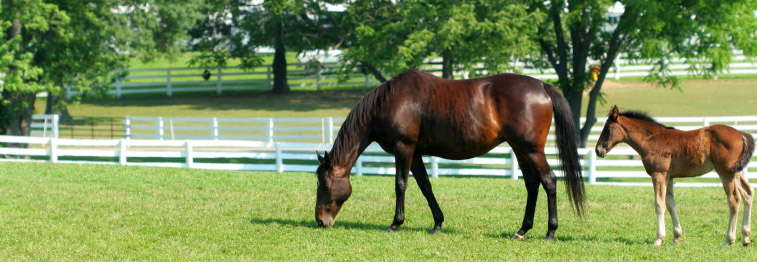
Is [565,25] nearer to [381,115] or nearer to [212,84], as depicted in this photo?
[381,115]

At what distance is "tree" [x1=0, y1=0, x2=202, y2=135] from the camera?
19.8 metres

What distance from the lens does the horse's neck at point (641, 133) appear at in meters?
7.75

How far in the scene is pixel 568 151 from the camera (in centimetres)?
809

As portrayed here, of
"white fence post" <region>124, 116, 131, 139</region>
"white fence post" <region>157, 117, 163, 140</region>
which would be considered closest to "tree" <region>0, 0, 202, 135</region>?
"white fence post" <region>157, 117, 163, 140</region>

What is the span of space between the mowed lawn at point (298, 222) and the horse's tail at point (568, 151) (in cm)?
55

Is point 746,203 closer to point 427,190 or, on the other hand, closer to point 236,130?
point 427,190

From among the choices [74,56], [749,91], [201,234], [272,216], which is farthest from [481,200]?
[749,91]

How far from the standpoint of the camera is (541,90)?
27.1 ft

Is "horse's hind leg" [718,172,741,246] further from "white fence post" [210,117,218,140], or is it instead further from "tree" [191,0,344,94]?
"white fence post" [210,117,218,140]

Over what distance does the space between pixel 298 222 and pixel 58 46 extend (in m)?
14.8

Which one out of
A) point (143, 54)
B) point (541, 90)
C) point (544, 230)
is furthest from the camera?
point (143, 54)

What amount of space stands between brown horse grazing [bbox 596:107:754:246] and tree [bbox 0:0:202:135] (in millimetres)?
16539

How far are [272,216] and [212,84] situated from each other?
3092 centimetres

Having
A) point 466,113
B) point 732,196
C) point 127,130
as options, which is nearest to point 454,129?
point 466,113
